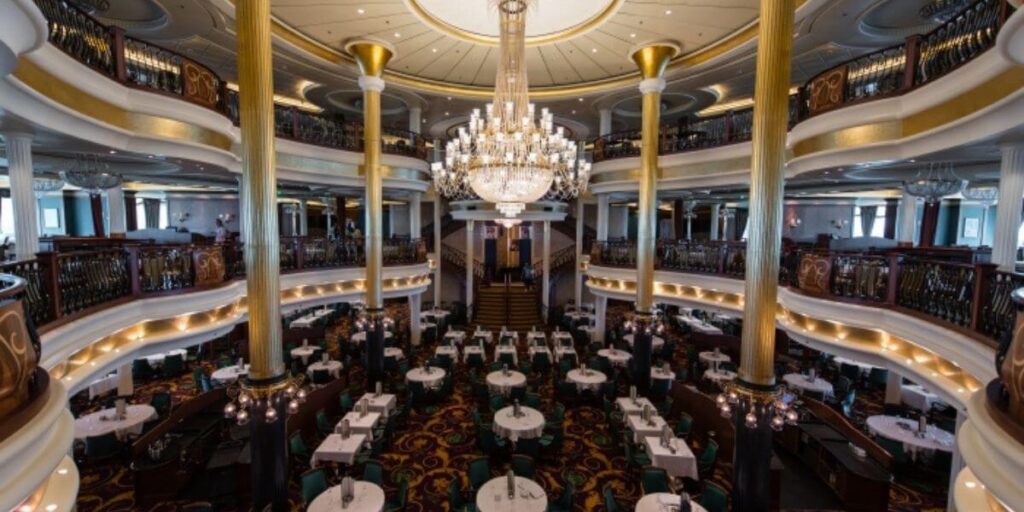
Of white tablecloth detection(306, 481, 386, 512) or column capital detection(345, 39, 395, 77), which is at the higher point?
column capital detection(345, 39, 395, 77)

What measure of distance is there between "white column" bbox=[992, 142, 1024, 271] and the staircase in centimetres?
1390

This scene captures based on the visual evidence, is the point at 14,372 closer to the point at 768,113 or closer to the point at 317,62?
the point at 768,113

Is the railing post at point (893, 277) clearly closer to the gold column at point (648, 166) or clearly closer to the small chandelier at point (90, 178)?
the gold column at point (648, 166)

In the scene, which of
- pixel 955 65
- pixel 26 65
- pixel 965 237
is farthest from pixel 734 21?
pixel 965 237

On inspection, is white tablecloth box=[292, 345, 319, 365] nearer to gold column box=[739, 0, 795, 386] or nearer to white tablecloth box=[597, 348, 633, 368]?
white tablecloth box=[597, 348, 633, 368]

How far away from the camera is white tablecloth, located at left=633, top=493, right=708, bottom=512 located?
18.6 feet

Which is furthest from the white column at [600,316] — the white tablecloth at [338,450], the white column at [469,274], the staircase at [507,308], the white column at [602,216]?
the white tablecloth at [338,450]

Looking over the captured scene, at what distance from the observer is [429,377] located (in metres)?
10.5

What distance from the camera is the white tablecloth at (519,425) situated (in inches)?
311

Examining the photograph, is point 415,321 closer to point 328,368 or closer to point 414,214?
point 414,214

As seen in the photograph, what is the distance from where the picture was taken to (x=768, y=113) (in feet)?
17.8

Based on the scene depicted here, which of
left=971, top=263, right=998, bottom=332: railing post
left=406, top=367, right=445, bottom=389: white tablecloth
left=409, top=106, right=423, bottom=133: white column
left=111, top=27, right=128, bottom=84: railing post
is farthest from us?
left=409, top=106, right=423, bottom=133: white column

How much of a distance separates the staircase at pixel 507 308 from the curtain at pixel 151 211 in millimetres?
15895

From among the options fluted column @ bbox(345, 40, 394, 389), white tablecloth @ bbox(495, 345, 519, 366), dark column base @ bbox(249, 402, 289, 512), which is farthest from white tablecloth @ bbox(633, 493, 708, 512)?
fluted column @ bbox(345, 40, 394, 389)
